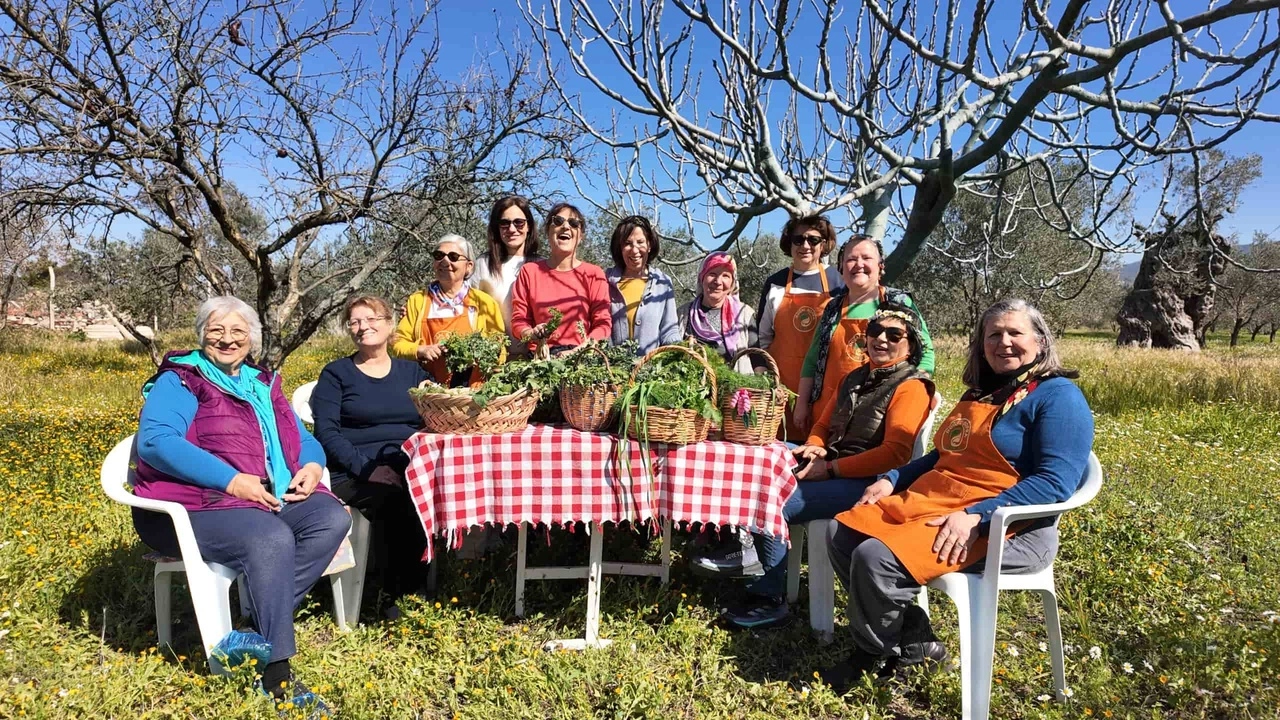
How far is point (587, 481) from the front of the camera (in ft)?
9.79

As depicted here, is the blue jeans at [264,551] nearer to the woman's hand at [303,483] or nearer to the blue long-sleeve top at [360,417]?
the woman's hand at [303,483]

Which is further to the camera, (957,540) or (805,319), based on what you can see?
(805,319)

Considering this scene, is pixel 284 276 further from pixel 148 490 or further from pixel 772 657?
pixel 772 657

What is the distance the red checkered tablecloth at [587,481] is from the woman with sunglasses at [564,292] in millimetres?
977

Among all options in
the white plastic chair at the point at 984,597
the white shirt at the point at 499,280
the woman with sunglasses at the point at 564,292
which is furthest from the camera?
the white shirt at the point at 499,280

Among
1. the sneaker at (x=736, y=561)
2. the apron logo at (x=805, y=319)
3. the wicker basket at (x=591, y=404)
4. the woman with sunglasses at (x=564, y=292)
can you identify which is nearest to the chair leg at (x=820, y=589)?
the sneaker at (x=736, y=561)

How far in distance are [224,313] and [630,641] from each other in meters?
2.34

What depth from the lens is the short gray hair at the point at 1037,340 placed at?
2.67 m

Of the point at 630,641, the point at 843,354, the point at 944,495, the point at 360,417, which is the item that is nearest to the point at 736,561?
the point at 630,641

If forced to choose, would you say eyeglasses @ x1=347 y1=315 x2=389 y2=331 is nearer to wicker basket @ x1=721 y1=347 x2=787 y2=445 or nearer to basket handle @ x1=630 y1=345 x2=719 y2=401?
basket handle @ x1=630 y1=345 x2=719 y2=401

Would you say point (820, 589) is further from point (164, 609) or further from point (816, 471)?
point (164, 609)

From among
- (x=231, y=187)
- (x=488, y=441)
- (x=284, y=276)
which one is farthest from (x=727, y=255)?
(x=231, y=187)

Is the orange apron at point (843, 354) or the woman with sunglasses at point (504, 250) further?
the woman with sunglasses at point (504, 250)

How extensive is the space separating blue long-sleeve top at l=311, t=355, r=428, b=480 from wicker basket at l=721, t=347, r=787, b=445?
→ 5.42 ft
